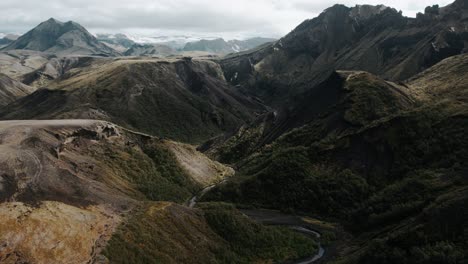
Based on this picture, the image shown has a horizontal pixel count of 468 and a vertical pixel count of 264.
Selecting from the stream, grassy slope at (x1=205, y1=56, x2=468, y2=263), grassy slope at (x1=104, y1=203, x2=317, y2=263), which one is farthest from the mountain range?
the stream

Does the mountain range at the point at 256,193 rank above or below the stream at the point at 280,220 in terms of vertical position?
above

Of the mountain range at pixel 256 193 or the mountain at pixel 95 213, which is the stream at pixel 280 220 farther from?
the mountain at pixel 95 213

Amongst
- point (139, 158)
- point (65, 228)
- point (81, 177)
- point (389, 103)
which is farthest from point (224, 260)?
point (389, 103)

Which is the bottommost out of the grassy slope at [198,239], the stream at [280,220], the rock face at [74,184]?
the stream at [280,220]

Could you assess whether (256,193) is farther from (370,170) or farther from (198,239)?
(198,239)

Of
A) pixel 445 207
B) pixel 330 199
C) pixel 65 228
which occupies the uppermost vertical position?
pixel 445 207

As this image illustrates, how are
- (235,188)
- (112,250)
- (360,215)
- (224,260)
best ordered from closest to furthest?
1. (112,250)
2. (224,260)
3. (360,215)
4. (235,188)

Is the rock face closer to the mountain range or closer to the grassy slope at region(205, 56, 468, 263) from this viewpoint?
the mountain range

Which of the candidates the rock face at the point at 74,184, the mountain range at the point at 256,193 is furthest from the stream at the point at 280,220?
the rock face at the point at 74,184

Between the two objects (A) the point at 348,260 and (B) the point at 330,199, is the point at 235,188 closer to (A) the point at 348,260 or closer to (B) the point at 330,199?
(B) the point at 330,199

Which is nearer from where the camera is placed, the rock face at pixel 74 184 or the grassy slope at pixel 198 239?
the rock face at pixel 74 184

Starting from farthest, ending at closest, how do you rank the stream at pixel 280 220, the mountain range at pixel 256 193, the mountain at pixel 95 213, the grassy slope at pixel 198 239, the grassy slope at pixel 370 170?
the stream at pixel 280 220 → the grassy slope at pixel 370 170 → the grassy slope at pixel 198 239 → the mountain at pixel 95 213 → the mountain range at pixel 256 193
